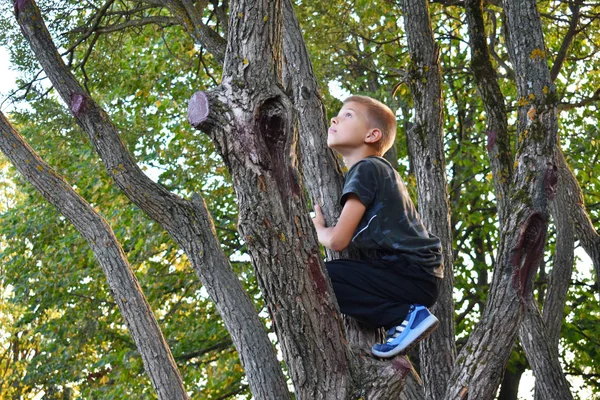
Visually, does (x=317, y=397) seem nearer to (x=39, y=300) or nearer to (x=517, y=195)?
(x=517, y=195)

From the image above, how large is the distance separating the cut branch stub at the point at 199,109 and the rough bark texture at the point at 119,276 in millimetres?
2255

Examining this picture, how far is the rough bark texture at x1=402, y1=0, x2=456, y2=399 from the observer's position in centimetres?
500

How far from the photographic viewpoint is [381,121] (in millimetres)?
3793

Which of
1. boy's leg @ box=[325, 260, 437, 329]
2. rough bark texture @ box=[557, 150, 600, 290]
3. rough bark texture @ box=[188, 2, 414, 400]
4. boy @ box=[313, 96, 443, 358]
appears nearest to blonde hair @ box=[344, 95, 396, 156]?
boy @ box=[313, 96, 443, 358]

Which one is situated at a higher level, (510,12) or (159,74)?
(159,74)

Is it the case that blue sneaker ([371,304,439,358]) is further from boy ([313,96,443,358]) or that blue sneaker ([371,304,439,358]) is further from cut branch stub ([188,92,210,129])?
cut branch stub ([188,92,210,129])

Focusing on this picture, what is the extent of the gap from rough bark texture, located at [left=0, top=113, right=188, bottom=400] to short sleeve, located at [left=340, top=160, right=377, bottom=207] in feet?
6.06

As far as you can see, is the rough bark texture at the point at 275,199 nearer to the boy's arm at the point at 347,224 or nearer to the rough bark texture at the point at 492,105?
the boy's arm at the point at 347,224

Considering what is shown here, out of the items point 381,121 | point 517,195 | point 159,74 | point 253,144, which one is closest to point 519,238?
point 517,195

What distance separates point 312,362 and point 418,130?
110 inches

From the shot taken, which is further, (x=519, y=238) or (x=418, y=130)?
(x=418, y=130)

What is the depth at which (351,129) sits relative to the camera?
381 centimetres

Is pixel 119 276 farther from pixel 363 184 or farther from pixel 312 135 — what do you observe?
pixel 363 184

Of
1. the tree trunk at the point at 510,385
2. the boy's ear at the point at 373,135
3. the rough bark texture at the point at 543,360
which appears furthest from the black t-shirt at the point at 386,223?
the tree trunk at the point at 510,385
